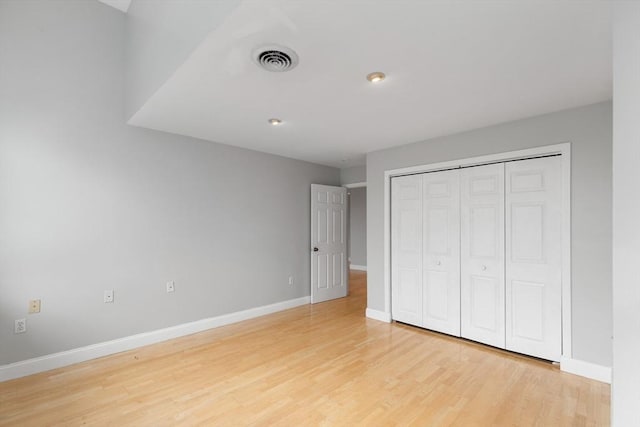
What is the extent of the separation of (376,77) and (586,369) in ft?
10.1

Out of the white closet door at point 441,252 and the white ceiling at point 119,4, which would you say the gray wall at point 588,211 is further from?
the white ceiling at point 119,4

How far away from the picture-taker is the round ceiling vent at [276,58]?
5.85 feet

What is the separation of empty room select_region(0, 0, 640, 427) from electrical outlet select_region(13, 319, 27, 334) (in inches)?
0.7

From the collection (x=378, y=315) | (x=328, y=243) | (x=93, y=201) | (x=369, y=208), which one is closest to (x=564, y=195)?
(x=369, y=208)

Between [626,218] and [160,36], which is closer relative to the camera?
[626,218]

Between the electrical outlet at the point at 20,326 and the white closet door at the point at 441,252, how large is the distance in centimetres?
412

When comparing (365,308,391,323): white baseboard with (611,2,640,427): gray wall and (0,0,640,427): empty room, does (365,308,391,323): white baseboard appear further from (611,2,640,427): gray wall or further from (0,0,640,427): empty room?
(611,2,640,427): gray wall

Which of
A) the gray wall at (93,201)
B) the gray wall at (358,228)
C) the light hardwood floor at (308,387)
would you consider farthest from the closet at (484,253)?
the gray wall at (358,228)

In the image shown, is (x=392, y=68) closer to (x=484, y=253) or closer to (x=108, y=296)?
(x=484, y=253)

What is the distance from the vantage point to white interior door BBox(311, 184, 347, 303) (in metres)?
5.06

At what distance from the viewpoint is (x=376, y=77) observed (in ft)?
6.94

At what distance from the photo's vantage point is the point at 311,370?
2.70 m

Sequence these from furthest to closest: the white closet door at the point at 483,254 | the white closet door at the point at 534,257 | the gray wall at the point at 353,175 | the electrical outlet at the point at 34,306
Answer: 1. the gray wall at the point at 353,175
2. the white closet door at the point at 483,254
3. the white closet door at the point at 534,257
4. the electrical outlet at the point at 34,306

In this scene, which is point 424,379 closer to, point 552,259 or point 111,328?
point 552,259
